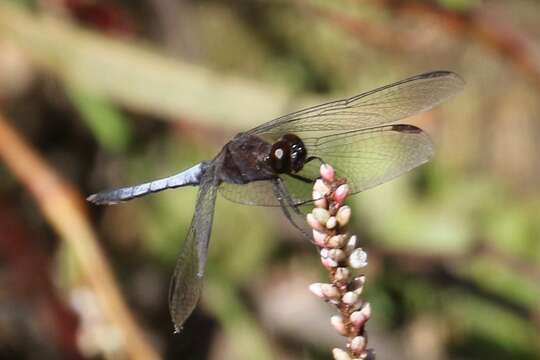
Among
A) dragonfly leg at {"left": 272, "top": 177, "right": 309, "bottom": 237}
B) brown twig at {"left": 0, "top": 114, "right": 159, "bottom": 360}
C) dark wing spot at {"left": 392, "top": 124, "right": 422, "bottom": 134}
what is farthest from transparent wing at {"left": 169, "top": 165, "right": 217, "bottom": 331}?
brown twig at {"left": 0, "top": 114, "right": 159, "bottom": 360}

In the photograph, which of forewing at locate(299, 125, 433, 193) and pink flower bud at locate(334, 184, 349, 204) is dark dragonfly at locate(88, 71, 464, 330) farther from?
pink flower bud at locate(334, 184, 349, 204)

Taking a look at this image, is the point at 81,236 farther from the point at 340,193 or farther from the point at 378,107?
the point at 340,193

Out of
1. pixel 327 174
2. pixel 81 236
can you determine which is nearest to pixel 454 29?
pixel 81 236

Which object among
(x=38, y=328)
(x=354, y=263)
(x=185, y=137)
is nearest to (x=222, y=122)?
(x=185, y=137)

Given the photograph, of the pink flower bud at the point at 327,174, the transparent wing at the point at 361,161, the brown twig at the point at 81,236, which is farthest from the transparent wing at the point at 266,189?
the brown twig at the point at 81,236

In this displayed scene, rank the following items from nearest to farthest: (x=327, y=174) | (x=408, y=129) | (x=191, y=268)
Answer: (x=327, y=174) → (x=191, y=268) → (x=408, y=129)

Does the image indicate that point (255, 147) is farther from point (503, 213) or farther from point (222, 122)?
point (503, 213)

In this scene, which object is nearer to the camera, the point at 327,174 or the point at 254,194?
the point at 327,174
